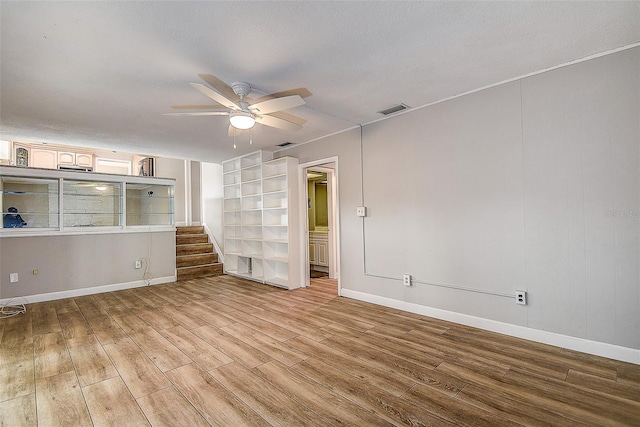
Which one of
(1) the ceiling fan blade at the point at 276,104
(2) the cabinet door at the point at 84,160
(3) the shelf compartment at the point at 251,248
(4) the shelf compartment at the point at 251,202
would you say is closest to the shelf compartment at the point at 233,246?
(3) the shelf compartment at the point at 251,248

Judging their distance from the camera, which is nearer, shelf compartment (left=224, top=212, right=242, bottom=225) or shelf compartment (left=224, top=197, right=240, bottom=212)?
shelf compartment (left=224, top=212, right=242, bottom=225)

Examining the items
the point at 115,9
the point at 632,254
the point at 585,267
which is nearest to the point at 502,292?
the point at 585,267

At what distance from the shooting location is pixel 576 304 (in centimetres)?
Result: 259

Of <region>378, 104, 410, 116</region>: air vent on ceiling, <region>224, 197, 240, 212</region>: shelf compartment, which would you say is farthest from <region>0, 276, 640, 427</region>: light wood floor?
<region>224, 197, 240, 212</region>: shelf compartment

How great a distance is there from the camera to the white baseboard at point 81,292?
4.37 m

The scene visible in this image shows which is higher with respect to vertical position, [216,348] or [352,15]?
[352,15]

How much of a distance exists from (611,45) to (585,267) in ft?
5.99

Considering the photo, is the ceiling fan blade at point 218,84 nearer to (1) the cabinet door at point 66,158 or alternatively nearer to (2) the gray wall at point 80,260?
(2) the gray wall at point 80,260

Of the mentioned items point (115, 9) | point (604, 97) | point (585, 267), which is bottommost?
point (585, 267)

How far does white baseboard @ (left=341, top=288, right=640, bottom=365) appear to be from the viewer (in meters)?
2.39

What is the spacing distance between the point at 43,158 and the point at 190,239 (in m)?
4.16

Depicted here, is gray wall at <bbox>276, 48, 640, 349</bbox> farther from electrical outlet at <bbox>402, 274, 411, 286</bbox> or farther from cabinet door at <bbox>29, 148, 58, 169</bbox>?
cabinet door at <bbox>29, 148, 58, 169</bbox>

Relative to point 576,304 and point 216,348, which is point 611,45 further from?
point 216,348

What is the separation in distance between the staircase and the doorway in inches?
88.9
